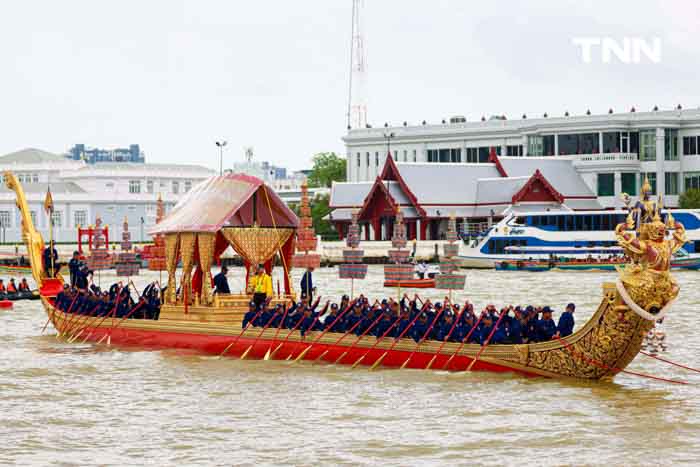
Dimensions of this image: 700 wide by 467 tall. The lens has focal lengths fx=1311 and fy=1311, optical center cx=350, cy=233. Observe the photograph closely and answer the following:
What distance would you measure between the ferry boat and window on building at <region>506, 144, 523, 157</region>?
24634 mm

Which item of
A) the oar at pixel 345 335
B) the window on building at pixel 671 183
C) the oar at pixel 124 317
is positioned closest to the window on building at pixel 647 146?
the window on building at pixel 671 183

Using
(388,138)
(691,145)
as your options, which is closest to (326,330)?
(691,145)

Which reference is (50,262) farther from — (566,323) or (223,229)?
(566,323)

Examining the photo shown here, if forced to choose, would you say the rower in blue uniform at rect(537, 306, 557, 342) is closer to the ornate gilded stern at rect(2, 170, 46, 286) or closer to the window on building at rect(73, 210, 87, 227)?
the ornate gilded stern at rect(2, 170, 46, 286)

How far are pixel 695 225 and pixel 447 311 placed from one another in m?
47.4

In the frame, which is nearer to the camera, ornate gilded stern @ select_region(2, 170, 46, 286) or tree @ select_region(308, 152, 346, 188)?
ornate gilded stern @ select_region(2, 170, 46, 286)

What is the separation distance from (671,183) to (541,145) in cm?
1020

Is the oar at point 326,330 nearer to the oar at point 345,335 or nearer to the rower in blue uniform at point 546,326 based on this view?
the oar at point 345,335

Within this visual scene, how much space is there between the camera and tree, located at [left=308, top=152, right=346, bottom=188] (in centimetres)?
12494

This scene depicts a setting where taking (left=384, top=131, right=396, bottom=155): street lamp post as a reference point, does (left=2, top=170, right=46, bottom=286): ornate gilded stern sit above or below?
below

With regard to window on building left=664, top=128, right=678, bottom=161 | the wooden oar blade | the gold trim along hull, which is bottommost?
the wooden oar blade

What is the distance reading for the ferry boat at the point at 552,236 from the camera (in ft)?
242

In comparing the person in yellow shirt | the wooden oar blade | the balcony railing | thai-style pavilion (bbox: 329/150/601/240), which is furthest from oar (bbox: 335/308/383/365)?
the balcony railing

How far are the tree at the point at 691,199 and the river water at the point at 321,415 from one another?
179ft
